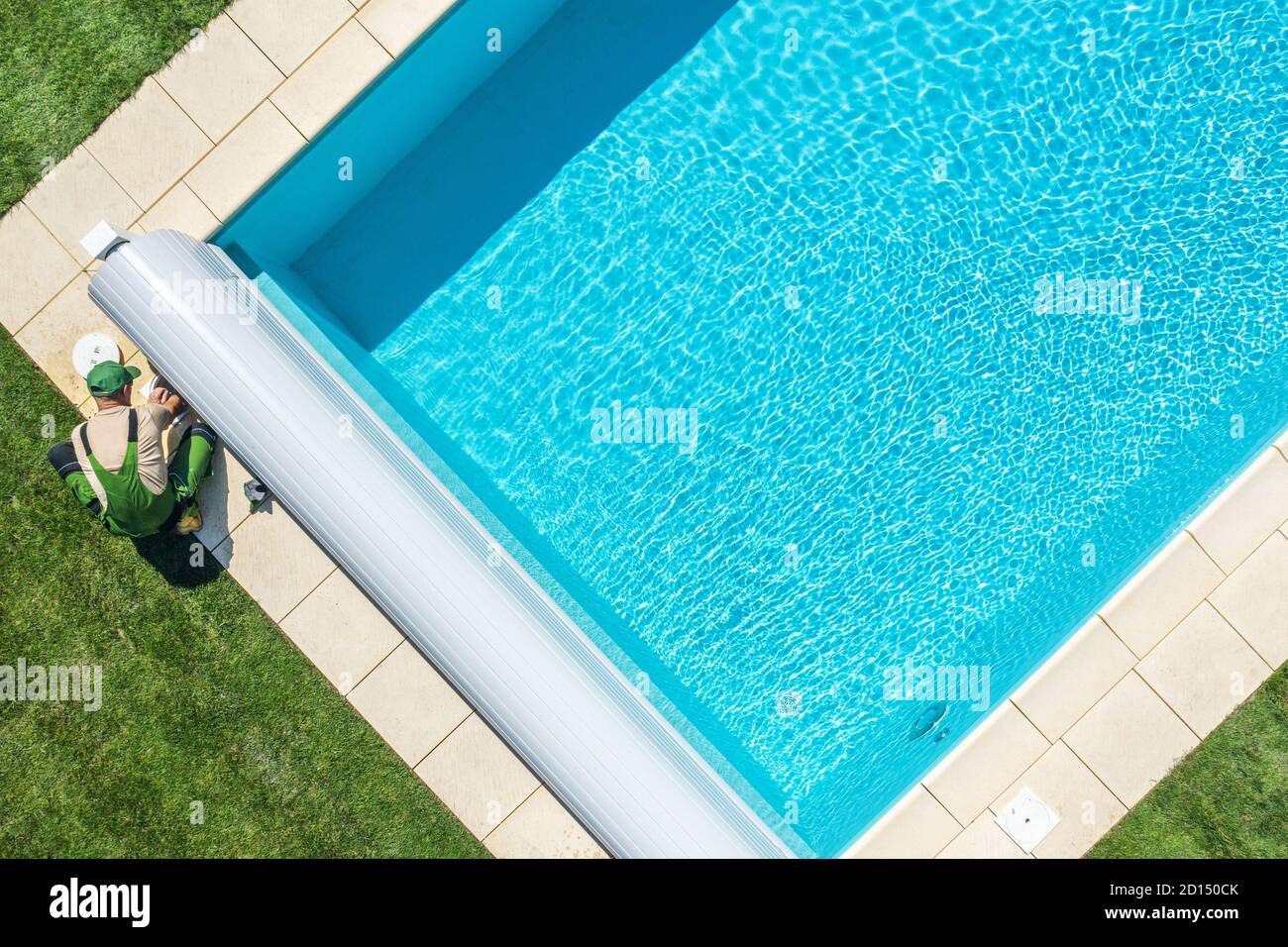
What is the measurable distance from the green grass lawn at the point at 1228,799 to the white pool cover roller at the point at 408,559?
8.54ft

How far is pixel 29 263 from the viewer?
559cm

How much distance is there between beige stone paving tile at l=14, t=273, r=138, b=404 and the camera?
5578mm

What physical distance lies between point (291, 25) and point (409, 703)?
14.2 feet

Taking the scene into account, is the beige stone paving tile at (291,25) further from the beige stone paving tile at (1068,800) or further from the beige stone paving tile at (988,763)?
the beige stone paving tile at (1068,800)

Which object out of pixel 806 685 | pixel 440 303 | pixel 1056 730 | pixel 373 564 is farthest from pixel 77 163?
pixel 1056 730

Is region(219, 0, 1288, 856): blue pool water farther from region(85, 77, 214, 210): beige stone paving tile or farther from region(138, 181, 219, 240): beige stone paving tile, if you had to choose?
region(85, 77, 214, 210): beige stone paving tile

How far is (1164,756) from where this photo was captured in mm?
5574

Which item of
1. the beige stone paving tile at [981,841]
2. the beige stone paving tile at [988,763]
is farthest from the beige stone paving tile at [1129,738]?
the beige stone paving tile at [981,841]

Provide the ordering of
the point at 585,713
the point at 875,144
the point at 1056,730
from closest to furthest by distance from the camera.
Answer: the point at 585,713 < the point at 1056,730 < the point at 875,144

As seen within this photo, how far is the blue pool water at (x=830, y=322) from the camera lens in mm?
5809

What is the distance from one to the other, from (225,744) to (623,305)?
3.96m

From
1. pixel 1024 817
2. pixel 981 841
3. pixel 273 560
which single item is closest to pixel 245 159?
pixel 273 560

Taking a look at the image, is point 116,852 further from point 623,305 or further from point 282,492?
point 623,305

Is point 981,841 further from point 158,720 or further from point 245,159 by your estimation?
point 245,159
